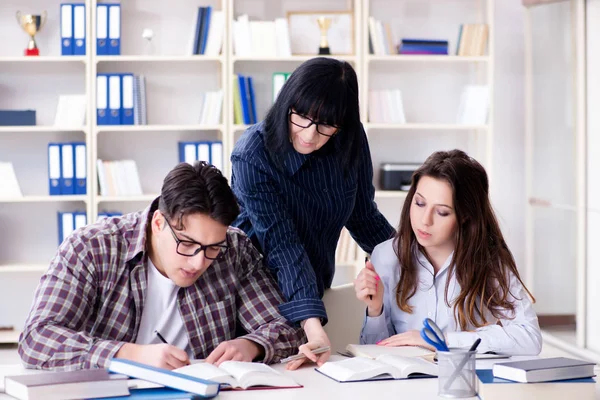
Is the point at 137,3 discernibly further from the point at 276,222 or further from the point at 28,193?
the point at 276,222

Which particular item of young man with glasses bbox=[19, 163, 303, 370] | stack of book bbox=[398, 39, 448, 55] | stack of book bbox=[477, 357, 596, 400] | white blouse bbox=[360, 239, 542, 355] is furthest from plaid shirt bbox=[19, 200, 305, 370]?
stack of book bbox=[398, 39, 448, 55]

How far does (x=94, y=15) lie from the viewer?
15.2 ft

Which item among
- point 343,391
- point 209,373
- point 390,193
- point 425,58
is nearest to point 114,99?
point 390,193

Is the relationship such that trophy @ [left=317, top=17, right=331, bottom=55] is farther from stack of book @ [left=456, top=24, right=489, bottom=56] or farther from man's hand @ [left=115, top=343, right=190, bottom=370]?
man's hand @ [left=115, top=343, right=190, bottom=370]

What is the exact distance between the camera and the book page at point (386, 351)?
73.1 inches

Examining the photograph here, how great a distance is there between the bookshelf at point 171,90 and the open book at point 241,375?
3.07 m

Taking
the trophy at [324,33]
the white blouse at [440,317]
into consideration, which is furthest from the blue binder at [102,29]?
the white blouse at [440,317]

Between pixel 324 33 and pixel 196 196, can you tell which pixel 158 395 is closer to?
pixel 196 196

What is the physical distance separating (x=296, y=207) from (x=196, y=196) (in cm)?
45

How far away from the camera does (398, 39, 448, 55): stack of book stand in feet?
15.8

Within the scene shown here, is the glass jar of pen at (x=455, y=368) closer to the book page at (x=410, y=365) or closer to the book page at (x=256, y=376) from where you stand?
the book page at (x=410, y=365)

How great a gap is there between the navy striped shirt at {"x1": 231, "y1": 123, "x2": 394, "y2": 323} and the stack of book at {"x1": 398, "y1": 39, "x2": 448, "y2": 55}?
2635 mm

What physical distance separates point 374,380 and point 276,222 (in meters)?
0.56

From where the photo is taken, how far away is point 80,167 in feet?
15.3
